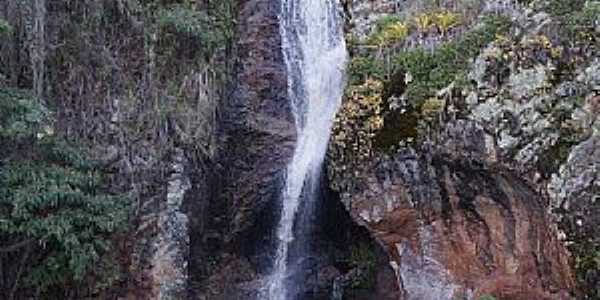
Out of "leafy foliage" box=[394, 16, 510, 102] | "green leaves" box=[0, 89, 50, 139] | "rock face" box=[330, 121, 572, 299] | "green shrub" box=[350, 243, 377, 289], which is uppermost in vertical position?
"leafy foliage" box=[394, 16, 510, 102]

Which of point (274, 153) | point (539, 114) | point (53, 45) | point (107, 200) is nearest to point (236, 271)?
point (274, 153)

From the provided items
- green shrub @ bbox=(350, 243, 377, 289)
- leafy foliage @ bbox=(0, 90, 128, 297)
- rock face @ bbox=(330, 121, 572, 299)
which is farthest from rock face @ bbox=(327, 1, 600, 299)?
leafy foliage @ bbox=(0, 90, 128, 297)

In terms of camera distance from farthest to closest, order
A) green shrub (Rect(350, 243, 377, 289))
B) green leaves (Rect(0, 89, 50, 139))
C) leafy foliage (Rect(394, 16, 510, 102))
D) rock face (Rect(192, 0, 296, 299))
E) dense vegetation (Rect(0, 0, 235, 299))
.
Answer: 1. green shrub (Rect(350, 243, 377, 289))
2. rock face (Rect(192, 0, 296, 299))
3. leafy foliage (Rect(394, 16, 510, 102))
4. dense vegetation (Rect(0, 0, 235, 299))
5. green leaves (Rect(0, 89, 50, 139))

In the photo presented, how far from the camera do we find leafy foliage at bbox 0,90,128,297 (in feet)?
21.8

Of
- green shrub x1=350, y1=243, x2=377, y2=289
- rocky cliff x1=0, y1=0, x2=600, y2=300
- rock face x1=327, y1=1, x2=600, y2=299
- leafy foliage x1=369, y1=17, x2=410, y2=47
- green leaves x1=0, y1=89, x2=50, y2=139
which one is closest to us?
rock face x1=327, y1=1, x2=600, y2=299

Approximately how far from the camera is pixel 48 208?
6.82m

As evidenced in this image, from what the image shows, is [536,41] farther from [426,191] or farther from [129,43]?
[129,43]

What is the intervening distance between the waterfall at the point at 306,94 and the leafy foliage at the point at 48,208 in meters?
2.13

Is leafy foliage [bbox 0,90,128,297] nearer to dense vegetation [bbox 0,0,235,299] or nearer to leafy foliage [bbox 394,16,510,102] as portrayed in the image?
dense vegetation [bbox 0,0,235,299]

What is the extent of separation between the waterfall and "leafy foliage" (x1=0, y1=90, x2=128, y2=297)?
6.99ft

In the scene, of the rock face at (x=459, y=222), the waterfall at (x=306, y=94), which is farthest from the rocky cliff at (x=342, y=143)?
the waterfall at (x=306, y=94)

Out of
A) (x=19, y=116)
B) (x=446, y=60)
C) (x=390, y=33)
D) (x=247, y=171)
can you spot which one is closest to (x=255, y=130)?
(x=247, y=171)

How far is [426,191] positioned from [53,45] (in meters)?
4.36

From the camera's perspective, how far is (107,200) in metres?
7.17
